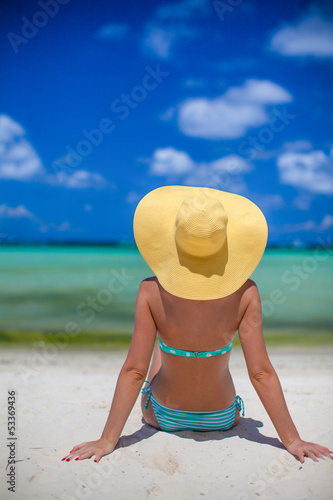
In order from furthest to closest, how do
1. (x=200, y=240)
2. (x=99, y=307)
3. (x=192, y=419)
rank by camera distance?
(x=99, y=307)
(x=192, y=419)
(x=200, y=240)

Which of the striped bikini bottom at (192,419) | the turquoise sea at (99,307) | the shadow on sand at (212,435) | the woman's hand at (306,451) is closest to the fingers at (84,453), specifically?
the shadow on sand at (212,435)

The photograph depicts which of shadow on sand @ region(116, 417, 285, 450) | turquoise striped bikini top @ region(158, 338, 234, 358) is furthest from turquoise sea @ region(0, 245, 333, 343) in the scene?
turquoise striped bikini top @ region(158, 338, 234, 358)

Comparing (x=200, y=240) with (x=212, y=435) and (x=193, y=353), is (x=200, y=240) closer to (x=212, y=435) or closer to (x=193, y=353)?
(x=193, y=353)

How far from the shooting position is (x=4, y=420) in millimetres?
2867

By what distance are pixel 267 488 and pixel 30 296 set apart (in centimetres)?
1063

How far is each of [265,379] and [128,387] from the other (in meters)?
0.69

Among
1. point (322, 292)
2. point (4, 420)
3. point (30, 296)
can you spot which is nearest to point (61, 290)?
point (30, 296)

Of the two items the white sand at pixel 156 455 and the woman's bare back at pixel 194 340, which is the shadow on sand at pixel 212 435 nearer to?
the white sand at pixel 156 455

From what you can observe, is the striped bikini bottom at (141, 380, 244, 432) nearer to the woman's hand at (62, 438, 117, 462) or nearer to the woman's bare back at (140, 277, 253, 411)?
the woman's bare back at (140, 277, 253, 411)

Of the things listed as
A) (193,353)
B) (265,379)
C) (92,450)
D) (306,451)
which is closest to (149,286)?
(193,353)

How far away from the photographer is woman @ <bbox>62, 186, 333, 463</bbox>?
2.09 m

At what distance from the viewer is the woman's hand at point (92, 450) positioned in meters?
2.22

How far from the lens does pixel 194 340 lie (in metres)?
2.31

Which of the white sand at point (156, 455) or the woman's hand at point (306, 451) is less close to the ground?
the woman's hand at point (306, 451)
